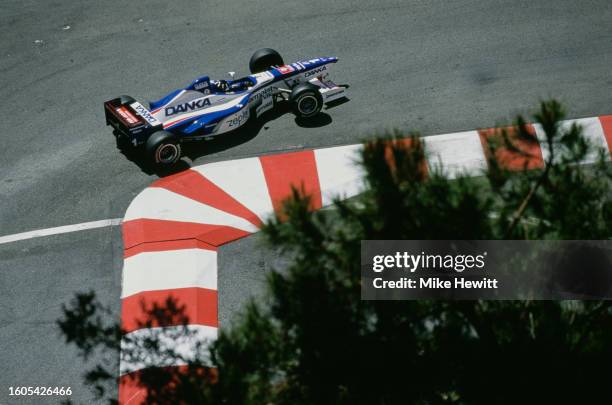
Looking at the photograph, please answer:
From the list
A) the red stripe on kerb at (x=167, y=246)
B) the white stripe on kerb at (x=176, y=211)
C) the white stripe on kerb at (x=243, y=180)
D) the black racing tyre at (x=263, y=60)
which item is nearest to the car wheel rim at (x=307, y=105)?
the white stripe on kerb at (x=243, y=180)

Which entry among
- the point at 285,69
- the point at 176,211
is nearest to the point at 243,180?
the point at 176,211

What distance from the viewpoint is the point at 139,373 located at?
24.7 ft

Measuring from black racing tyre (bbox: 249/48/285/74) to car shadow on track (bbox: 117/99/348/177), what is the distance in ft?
2.80

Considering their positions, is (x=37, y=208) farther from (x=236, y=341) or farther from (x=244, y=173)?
(x=236, y=341)

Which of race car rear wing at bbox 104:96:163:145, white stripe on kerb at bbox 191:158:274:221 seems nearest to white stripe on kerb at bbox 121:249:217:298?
white stripe on kerb at bbox 191:158:274:221

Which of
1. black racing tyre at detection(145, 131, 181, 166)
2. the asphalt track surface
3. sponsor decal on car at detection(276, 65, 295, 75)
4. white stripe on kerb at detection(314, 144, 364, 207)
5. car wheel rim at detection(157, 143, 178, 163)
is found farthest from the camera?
sponsor decal on car at detection(276, 65, 295, 75)

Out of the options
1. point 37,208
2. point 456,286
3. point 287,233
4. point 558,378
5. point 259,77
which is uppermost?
point 259,77

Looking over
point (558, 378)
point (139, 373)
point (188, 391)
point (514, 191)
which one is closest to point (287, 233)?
point (188, 391)

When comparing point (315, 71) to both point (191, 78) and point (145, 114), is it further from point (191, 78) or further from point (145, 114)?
point (145, 114)

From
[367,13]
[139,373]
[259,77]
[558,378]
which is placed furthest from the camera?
[367,13]

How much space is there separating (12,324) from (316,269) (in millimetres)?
5415

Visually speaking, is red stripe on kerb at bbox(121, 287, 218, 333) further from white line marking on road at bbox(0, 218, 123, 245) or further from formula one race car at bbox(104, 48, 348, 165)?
formula one race car at bbox(104, 48, 348, 165)

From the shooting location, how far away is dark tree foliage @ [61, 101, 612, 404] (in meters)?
4.66

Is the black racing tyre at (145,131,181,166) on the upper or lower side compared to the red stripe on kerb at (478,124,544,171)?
upper
